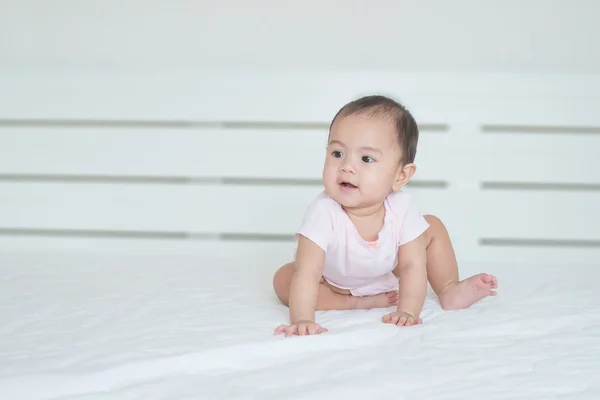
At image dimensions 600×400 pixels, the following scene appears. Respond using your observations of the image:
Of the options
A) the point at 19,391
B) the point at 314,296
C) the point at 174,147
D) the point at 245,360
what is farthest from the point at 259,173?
the point at 19,391

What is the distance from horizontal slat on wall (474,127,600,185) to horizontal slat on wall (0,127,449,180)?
0.42 ft

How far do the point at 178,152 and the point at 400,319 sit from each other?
3.52 ft

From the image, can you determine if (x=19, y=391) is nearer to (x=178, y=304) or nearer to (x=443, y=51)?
(x=178, y=304)

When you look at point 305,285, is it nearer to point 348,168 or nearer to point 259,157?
point 348,168

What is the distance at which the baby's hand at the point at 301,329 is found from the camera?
1198mm

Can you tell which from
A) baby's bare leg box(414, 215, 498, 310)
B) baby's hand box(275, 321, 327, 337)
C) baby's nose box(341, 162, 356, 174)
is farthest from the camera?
baby's bare leg box(414, 215, 498, 310)

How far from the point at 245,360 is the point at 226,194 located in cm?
109

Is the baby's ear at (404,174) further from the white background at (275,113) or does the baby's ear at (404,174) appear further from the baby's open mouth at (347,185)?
the white background at (275,113)

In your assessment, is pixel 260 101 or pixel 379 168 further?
pixel 260 101

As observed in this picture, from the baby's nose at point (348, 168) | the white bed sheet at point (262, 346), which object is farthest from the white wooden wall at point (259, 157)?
the baby's nose at point (348, 168)

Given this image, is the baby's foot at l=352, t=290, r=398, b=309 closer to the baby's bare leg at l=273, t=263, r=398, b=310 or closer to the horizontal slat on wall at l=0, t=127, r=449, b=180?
the baby's bare leg at l=273, t=263, r=398, b=310

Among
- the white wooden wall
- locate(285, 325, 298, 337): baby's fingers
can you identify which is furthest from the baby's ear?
the white wooden wall

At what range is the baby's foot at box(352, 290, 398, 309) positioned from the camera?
1.45 metres

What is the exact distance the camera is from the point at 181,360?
1.07 m
